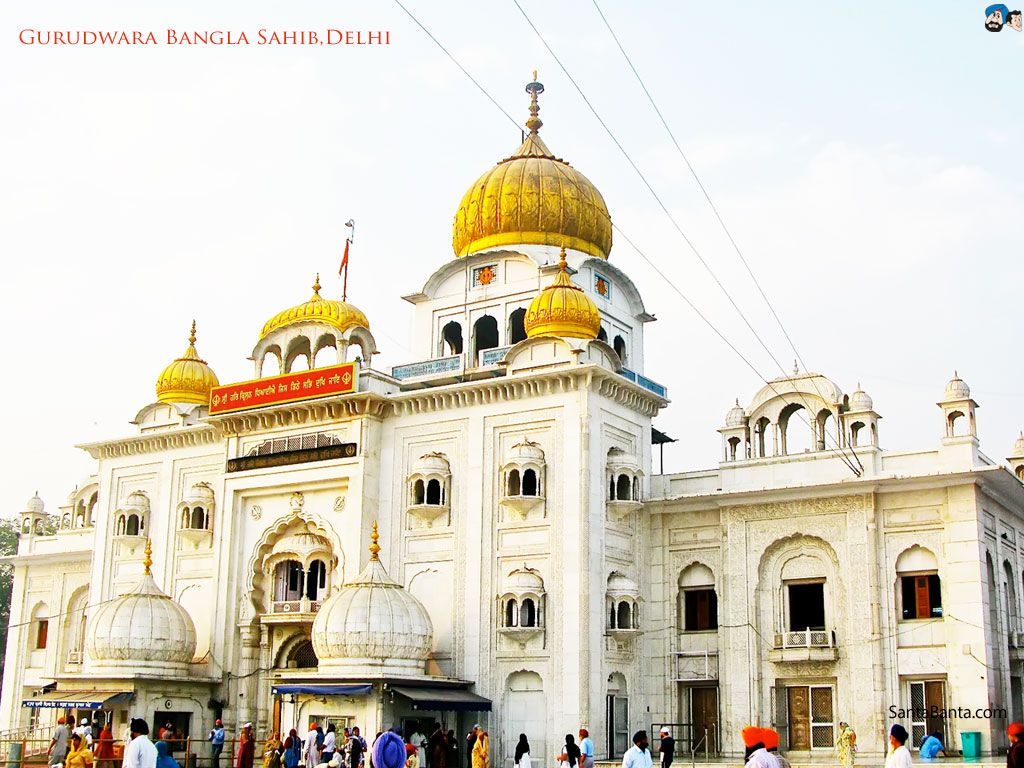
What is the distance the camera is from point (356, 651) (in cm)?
2475

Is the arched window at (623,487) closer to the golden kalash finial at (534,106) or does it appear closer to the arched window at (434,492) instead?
the arched window at (434,492)

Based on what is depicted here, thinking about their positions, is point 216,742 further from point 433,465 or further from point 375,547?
point 433,465

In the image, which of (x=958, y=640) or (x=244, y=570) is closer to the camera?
(x=958, y=640)

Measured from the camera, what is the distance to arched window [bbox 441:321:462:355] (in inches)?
1235

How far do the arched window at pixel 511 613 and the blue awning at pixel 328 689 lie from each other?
340 centimetres

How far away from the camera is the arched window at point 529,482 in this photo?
26562mm

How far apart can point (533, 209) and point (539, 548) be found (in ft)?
29.8

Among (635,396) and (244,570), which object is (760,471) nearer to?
(635,396)

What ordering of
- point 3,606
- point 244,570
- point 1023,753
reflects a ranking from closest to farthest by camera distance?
point 1023,753
point 244,570
point 3,606

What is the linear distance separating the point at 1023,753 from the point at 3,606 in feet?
171

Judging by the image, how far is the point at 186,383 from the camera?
3303 cm

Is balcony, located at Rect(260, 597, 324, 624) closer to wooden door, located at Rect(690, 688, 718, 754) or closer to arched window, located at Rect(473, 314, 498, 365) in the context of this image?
arched window, located at Rect(473, 314, 498, 365)

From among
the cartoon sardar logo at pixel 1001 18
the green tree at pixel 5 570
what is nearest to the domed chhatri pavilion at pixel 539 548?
the cartoon sardar logo at pixel 1001 18

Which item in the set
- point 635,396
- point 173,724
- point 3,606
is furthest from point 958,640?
point 3,606
